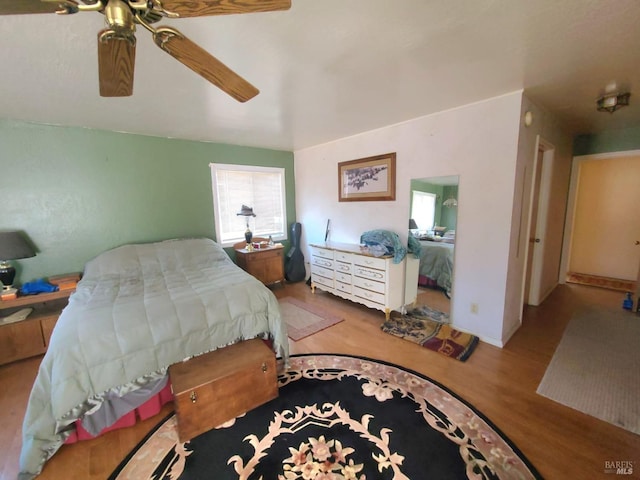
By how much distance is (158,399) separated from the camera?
5.89 ft

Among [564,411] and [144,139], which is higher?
[144,139]

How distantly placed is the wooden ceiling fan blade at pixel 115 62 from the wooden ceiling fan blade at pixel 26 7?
14 cm

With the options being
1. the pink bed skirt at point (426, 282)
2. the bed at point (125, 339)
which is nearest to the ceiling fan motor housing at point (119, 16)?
the bed at point (125, 339)

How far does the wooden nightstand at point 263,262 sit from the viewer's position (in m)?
3.80

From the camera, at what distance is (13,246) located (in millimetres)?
2422

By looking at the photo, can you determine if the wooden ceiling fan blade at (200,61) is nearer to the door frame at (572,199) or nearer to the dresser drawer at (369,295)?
the dresser drawer at (369,295)

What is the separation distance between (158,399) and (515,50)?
129 inches

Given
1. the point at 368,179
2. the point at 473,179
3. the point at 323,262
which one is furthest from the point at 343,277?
the point at 473,179

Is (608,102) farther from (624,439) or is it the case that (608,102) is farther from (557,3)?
(624,439)

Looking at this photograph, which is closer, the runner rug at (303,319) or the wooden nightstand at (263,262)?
the runner rug at (303,319)

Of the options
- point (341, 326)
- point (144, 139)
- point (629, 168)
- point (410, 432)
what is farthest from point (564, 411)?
point (144, 139)

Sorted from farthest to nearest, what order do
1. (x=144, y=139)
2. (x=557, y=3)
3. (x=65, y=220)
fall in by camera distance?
(x=144, y=139) < (x=65, y=220) < (x=557, y=3)

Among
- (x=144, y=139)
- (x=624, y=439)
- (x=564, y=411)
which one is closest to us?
(x=624, y=439)

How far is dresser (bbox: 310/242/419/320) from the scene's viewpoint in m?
2.97
